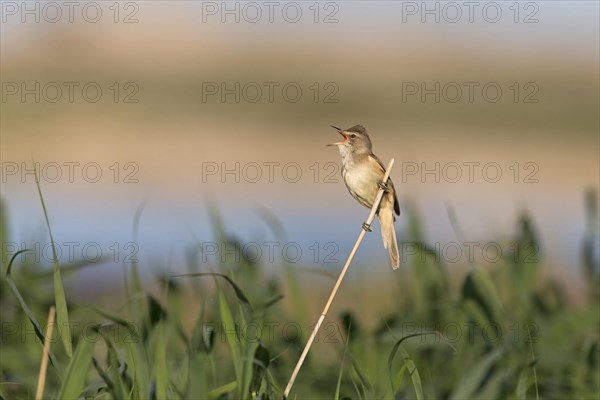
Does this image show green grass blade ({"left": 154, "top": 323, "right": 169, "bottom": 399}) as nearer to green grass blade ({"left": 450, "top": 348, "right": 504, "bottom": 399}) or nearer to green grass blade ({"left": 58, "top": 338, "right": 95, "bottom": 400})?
green grass blade ({"left": 58, "top": 338, "right": 95, "bottom": 400})

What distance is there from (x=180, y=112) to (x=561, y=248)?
13.6m

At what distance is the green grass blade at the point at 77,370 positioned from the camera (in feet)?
10.6

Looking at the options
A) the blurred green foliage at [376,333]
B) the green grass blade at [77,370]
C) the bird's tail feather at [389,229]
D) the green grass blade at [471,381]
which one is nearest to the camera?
the green grass blade at [77,370]

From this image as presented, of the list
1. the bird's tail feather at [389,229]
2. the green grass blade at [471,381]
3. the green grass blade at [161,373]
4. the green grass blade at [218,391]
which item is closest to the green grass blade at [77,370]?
the green grass blade at [161,373]

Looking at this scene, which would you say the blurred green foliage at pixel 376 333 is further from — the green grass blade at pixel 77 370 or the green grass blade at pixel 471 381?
the green grass blade at pixel 77 370

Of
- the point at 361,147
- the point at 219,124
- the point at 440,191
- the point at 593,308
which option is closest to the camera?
the point at 361,147

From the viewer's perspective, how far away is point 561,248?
12922 millimetres

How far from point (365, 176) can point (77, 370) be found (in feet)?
6.22

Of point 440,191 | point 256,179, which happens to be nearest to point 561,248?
point 440,191

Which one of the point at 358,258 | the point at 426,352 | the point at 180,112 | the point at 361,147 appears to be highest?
the point at 180,112

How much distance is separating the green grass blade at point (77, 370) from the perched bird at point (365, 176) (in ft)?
5.69

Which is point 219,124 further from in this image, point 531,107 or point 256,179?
point 531,107

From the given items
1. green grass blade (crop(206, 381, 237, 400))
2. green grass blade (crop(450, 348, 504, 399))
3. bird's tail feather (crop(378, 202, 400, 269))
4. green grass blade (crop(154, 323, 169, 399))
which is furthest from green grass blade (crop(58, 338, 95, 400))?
bird's tail feather (crop(378, 202, 400, 269))

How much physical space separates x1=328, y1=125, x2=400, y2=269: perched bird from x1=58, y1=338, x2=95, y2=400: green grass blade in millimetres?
1734
